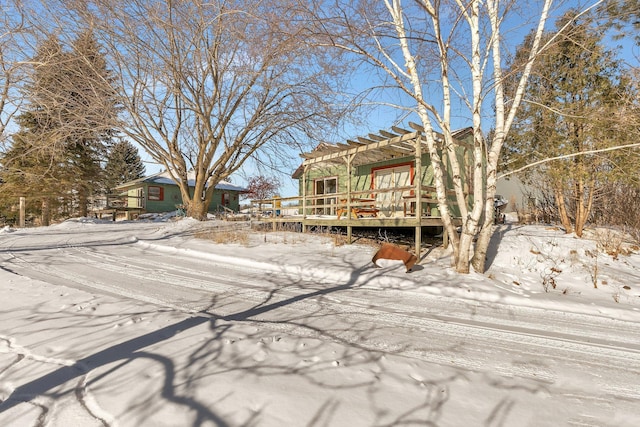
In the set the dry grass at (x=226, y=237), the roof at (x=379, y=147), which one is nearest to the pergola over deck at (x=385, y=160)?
the roof at (x=379, y=147)

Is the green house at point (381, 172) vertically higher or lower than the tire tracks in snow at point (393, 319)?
higher

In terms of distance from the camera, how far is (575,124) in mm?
8602

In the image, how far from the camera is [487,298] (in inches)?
200

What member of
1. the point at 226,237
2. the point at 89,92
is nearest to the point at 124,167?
the point at 89,92

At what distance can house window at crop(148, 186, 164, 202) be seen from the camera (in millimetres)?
27578

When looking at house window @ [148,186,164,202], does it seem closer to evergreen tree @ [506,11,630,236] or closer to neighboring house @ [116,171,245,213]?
neighboring house @ [116,171,245,213]

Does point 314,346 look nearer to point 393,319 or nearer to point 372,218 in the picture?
point 393,319

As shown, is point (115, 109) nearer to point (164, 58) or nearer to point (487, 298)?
point (164, 58)

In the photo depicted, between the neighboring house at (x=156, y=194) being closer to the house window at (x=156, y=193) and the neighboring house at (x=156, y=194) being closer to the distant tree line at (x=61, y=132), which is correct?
the house window at (x=156, y=193)

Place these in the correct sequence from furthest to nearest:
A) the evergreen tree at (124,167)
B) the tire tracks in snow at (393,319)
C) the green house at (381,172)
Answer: the evergreen tree at (124,167) < the green house at (381,172) < the tire tracks in snow at (393,319)

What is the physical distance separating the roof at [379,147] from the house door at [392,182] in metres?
0.64

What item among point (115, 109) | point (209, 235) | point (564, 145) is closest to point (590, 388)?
point (564, 145)

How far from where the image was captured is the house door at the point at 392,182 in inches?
492

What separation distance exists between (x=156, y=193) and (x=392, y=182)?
2279 cm
